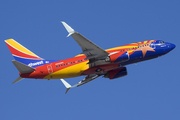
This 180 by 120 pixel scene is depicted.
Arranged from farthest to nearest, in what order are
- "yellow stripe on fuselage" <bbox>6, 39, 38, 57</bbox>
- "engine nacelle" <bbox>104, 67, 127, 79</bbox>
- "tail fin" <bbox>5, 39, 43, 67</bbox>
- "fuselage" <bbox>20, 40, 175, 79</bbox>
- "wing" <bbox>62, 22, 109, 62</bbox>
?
"engine nacelle" <bbox>104, 67, 127, 79</bbox>, "yellow stripe on fuselage" <bbox>6, 39, 38, 57</bbox>, "tail fin" <bbox>5, 39, 43, 67</bbox>, "fuselage" <bbox>20, 40, 175, 79</bbox>, "wing" <bbox>62, 22, 109, 62</bbox>

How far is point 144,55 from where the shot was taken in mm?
45031

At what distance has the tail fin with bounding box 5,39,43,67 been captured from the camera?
45.9m

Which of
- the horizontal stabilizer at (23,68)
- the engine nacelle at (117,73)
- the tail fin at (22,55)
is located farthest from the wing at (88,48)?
the horizontal stabilizer at (23,68)

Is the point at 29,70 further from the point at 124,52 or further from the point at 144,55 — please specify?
the point at 144,55

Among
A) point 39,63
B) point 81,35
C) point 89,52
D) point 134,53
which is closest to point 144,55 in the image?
point 134,53

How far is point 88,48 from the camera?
4075 centimetres

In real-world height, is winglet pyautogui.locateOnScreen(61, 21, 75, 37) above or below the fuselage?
above

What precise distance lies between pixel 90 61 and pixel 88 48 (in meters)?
3.61

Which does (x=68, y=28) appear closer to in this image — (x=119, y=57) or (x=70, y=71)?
(x=70, y=71)

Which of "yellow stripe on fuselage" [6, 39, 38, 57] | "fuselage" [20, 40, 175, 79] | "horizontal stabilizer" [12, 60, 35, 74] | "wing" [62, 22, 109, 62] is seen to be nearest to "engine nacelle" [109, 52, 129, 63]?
"fuselage" [20, 40, 175, 79]

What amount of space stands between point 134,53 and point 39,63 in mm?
15671

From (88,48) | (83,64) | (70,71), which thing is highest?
(88,48)

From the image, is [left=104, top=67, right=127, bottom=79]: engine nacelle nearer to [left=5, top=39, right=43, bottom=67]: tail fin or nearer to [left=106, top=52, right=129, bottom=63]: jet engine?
[left=106, top=52, right=129, bottom=63]: jet engine

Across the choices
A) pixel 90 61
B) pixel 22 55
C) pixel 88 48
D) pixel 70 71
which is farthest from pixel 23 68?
pixel 88 48
